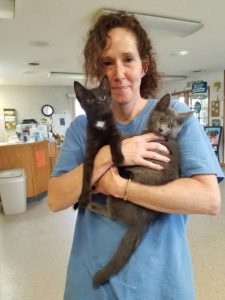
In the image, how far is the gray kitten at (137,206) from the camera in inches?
30.2

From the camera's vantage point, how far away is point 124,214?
2.64 ft

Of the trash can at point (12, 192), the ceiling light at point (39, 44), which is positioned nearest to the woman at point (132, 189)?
the trash can at point (12, 192)

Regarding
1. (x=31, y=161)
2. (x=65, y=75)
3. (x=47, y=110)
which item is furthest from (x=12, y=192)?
(x=47, y=110)

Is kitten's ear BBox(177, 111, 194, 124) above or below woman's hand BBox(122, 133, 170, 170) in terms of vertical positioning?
above

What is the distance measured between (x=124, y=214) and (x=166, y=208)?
0.13m

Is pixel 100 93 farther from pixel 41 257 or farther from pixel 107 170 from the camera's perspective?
pixel 41 257

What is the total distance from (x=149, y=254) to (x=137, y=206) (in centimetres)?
14

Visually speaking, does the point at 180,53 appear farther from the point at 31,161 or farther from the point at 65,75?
the point at 31,161

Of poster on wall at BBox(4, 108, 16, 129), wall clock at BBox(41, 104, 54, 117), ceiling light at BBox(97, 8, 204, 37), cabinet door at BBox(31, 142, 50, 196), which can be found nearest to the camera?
ceiling light at BBox(97, 8, 204, 37)

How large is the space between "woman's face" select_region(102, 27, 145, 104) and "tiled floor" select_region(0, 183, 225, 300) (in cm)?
175

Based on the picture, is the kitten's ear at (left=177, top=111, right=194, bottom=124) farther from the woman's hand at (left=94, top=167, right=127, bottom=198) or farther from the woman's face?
the woman's hand at (left=94, top=167, right=127, bottom=198)

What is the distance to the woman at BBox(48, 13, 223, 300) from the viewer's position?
2.51 feet

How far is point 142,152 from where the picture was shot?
0.82 metres

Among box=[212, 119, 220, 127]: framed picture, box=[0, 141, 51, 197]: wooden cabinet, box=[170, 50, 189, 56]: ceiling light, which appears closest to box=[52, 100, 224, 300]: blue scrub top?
box=[0, 141, 51, 197]: wooden cabinet
